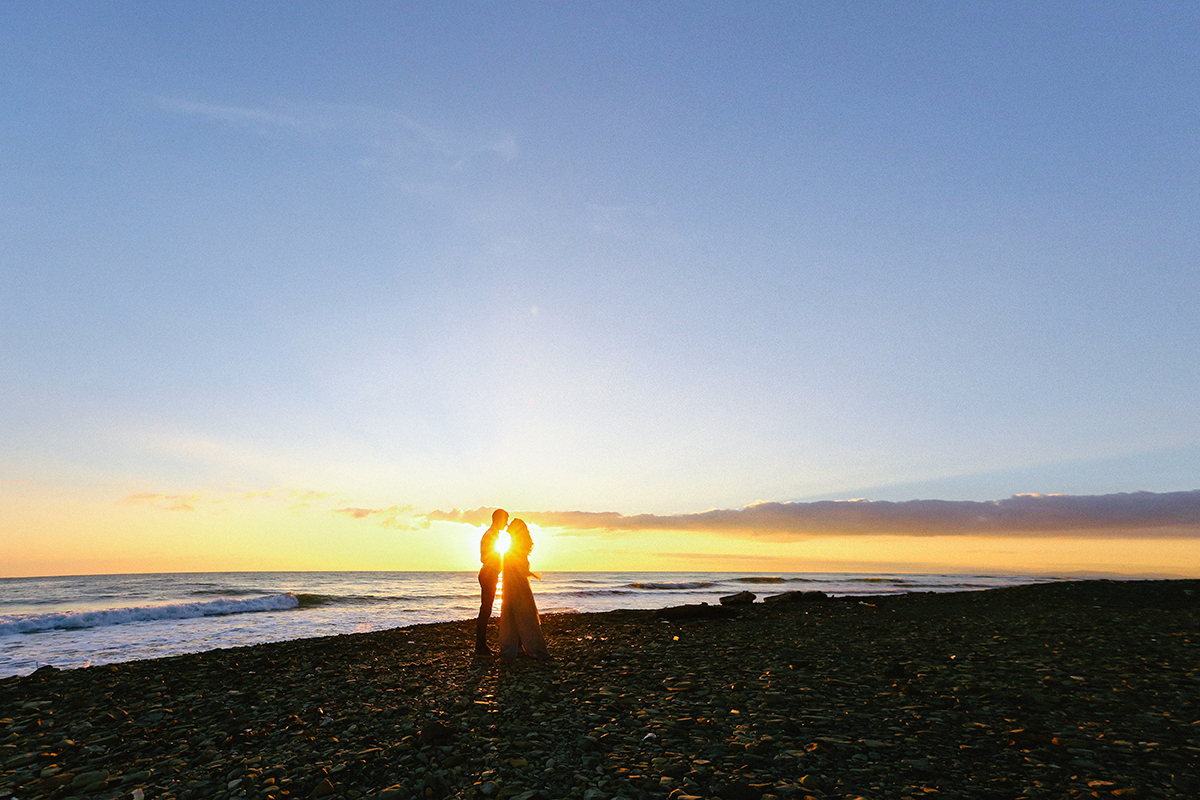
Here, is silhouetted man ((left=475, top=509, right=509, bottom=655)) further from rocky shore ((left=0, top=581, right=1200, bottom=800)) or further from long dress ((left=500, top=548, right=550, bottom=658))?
rocky shore ((left=0, top=581, right=1200, bottom=800))

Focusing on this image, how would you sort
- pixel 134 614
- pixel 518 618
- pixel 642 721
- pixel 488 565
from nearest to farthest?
pixel 642 721 < pixel 518 618 < pixel 488 565 < pixel 134 614

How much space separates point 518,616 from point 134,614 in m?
27.8

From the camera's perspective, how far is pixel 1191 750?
5840mm

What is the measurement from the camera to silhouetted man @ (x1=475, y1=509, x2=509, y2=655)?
12.7 m

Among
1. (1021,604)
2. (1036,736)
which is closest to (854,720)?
(1036,736)

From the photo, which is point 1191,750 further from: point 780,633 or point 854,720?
point 780,633

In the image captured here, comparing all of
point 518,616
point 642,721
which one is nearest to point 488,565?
point 518,616

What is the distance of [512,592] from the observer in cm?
1233

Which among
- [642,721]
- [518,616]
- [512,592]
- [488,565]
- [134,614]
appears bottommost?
[134,614]

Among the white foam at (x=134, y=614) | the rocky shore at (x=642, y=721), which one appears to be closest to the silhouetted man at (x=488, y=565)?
the rocky shore at (x=642, y=721)

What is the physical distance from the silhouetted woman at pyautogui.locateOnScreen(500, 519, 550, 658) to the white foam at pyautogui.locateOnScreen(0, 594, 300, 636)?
952 inches

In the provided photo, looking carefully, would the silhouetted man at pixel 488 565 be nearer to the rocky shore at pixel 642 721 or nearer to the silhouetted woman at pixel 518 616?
the silhouetted woman at pixel 518 616

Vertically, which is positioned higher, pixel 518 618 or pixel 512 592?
pixel 512 592

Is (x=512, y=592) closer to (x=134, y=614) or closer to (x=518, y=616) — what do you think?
(x=518, y=616)
